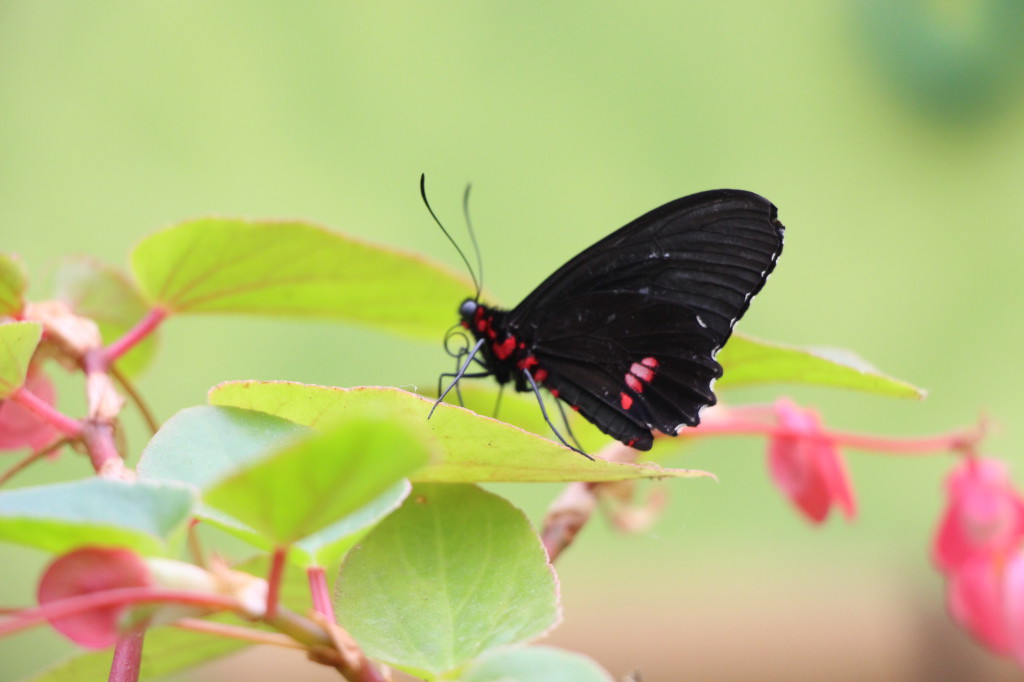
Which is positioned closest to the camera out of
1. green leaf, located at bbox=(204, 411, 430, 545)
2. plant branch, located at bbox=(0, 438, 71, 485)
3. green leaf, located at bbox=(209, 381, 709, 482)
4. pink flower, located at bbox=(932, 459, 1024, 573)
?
green leaf, located at bbox=(204, 411, 430, 545)

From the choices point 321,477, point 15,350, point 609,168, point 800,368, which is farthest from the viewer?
point 609,168

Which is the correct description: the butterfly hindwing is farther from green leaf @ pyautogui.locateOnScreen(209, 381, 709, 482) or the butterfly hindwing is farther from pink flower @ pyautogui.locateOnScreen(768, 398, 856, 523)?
green leaf @ pyautogui.locateOnScreen(209, 381, 709, 482)

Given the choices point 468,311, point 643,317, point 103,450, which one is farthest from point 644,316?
point 103,450

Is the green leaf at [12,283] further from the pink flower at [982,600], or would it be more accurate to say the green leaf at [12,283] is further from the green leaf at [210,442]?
the pink flower at [982,600]

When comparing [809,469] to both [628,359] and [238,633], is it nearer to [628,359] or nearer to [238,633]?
[628,359]

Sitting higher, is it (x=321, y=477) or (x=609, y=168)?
(x=321, y=477)

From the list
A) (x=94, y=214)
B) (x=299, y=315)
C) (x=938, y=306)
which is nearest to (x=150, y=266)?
(x=299, y=315)

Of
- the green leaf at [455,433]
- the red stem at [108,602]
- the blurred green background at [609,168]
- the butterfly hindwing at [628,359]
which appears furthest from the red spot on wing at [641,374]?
the blurred green background at [609,168]

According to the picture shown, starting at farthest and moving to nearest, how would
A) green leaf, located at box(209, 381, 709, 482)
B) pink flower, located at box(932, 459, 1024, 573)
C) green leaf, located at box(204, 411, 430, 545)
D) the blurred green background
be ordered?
the blurred green background
pink flower, located at box(932, 459, 1024, 573)
green leaf, located at box(209, 381, 709, 482)
green leaf, located at box(204, 411, 430, 545)

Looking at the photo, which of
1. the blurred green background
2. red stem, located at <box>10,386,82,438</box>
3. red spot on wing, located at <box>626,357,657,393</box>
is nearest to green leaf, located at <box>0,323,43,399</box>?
red stem, located at <box>10,386,82,438</box>
